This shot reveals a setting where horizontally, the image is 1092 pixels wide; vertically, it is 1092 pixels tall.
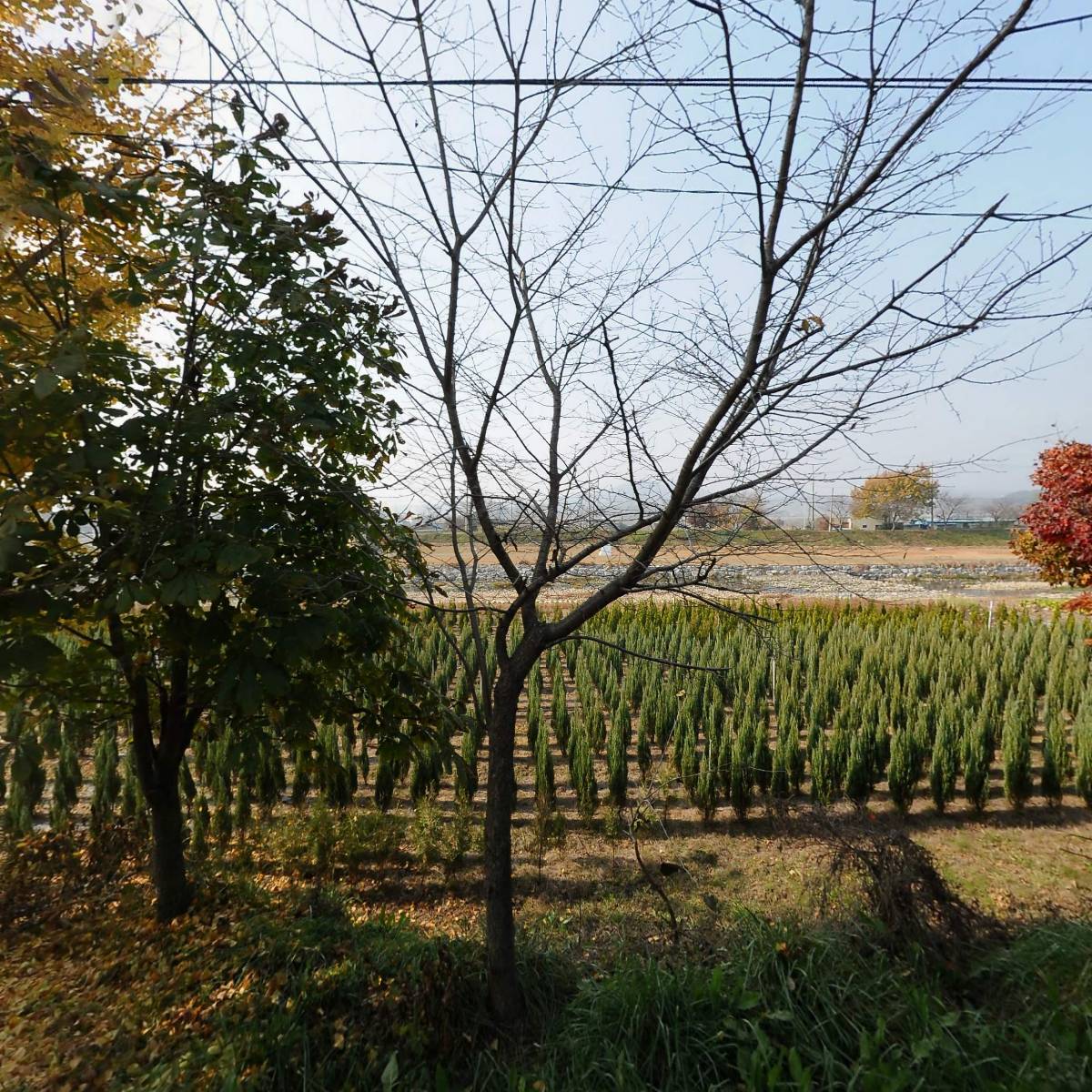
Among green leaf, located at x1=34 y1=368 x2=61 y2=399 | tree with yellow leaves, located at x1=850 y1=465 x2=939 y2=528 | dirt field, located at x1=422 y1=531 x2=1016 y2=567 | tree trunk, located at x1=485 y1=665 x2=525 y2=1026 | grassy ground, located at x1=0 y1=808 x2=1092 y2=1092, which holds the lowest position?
grassy ground, located at x1=0 y1=808 x2=1092 y2=1092

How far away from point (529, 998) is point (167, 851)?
5.89 ft

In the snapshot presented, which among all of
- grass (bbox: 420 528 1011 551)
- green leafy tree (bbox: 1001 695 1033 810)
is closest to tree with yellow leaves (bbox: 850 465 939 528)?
grass (bbox: 420 528 1011 551)

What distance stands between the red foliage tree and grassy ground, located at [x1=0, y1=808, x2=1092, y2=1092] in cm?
568

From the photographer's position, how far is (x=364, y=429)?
265cm

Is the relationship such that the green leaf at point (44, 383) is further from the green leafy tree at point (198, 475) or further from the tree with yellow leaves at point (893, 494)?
the tree with yellow leaves at point (893, 494)

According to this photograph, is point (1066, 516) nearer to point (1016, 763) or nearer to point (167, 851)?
point (1016, 763)

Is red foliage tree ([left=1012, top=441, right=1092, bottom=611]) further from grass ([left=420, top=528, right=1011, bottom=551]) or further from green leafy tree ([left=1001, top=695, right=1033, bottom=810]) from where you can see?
grass ([left=420, top=528, right=1011, bottom=551])

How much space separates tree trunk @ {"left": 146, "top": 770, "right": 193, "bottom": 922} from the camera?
2.84m

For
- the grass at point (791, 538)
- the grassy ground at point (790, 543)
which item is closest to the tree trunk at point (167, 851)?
the grassy ground at point (790, 543)

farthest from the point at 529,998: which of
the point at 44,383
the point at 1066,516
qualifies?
the point at 1066,516

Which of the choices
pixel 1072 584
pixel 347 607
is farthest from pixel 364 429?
pixel 1072 584

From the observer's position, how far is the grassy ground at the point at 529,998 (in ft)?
5.68

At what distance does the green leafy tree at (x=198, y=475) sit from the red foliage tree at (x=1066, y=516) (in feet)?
27.1

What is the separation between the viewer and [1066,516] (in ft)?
24.7
